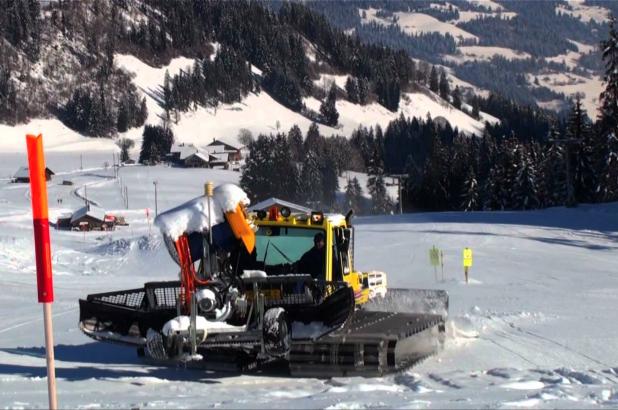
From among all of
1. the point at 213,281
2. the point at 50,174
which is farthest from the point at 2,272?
the point at 50,174

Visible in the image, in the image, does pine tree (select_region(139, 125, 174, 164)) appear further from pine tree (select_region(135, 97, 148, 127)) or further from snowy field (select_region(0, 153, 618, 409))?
snowy field (select_region(0, 153, 618, 409))

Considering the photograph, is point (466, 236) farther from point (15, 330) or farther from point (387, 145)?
point (387, 145)

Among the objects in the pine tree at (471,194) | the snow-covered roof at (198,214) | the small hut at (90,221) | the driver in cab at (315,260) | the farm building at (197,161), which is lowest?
the small hut at (90,221)

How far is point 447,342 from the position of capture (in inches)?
539

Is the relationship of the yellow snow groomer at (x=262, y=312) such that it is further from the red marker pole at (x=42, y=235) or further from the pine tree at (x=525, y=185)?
the pine tree at (x=525, y=185)

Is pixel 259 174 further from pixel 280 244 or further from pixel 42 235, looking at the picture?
pixel 42 235

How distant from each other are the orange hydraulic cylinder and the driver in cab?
564 centimetres

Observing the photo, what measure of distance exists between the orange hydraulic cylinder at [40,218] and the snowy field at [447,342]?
2279mm

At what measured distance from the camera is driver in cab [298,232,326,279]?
41.7ft

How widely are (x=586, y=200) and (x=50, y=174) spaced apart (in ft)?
262

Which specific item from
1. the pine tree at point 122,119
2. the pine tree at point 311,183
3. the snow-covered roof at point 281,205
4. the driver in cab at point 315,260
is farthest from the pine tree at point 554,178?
the pine tree at point 122,119

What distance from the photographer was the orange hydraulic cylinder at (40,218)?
7.25 metres

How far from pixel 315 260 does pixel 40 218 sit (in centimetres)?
583

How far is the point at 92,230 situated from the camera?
7994 cm
